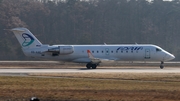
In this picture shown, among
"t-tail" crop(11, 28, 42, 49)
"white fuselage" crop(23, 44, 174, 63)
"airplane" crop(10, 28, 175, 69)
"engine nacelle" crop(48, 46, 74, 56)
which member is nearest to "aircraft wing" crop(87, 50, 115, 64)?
"airplane" crop(10, 28, 175, 69)

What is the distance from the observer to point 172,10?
120m

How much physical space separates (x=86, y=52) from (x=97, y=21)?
2242 inches

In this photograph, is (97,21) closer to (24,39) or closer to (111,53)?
(111,53)

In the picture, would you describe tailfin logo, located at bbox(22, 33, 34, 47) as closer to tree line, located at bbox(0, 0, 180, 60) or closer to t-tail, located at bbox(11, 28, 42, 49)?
t-tail, located at bbox(11, 28, 42, 49)

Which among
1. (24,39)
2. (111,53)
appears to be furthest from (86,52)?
(24,39)

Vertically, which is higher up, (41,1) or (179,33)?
(41,1)

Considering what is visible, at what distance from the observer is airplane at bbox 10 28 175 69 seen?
58750 mm

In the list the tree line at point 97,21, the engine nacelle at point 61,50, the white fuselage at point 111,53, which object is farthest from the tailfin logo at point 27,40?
the tree line at point 97,21

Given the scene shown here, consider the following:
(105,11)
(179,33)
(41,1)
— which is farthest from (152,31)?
(41,1)

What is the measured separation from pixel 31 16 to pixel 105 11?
18376 millimetres

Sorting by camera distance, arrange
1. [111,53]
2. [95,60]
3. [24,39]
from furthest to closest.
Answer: [111,53] → [24,39] → [95,60]

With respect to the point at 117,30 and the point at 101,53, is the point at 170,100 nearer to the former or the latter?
the point at 101,53

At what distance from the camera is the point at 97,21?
11594 cm

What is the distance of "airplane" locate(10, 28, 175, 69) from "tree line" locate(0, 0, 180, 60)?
4256 centimetres
